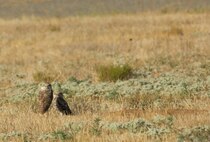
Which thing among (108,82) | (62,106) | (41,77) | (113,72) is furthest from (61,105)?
(41,77)

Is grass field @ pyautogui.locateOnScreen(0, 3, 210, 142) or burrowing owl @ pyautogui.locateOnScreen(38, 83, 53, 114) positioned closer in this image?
grass field @ pyautogui.locateOnScreen(0, 3, 210, 142)

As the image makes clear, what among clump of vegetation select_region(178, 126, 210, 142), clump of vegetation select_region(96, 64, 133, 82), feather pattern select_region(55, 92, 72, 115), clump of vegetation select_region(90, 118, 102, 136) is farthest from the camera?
clump of vegetation select_region(96, 64, 133, 82)

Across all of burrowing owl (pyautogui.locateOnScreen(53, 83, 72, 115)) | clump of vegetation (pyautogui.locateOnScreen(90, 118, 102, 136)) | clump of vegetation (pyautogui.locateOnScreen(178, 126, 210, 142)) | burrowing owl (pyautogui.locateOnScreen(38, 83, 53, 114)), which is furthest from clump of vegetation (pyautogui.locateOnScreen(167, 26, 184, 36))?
clump of vegetation (pyautogui.locateOnScreen(178, 126, 210, 142))

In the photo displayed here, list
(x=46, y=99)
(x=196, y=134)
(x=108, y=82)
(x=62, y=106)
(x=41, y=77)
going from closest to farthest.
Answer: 1. (x=196, y=134)
2. (x=62, y=106)
3. (x=46, y=99)
4. (x=108, y=82)
5. (x=41, y=77)

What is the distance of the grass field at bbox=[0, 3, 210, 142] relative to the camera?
28.5ft

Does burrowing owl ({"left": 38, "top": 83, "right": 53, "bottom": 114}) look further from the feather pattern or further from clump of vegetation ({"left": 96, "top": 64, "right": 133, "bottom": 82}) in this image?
clump of vegetation ({"left": 96, "top": 64, "right": 133, "bottom": 82})

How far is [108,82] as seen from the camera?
51.3ft

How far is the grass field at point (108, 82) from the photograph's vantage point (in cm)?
869

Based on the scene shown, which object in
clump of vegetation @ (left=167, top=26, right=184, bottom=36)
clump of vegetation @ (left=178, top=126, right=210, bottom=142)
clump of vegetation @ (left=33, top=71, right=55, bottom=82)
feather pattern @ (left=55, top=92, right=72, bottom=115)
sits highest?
clump of vegetation @ (left=167, top=26, right=184, bottom=36)

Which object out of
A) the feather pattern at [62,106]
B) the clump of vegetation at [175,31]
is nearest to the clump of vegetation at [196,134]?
the feather pattern at [62,106]

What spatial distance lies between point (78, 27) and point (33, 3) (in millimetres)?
28772

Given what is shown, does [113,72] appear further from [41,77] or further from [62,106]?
[62,106]

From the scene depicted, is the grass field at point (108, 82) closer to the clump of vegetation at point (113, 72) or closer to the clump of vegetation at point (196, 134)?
the clump of vegetation at point (196, 134)

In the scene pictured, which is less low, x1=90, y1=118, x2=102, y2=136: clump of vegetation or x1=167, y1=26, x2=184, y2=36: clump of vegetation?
x1=167, y1=26, x2=184, y2=36: clump of vegetation
